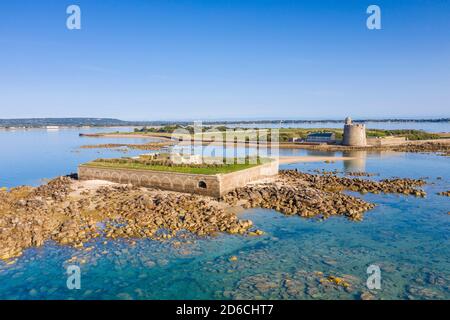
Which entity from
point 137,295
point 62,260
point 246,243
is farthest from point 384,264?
point 62,260

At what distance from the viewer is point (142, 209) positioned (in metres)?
23.1

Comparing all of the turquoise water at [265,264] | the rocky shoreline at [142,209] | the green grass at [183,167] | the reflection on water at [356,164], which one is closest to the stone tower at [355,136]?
the reflection on water at [356,164]

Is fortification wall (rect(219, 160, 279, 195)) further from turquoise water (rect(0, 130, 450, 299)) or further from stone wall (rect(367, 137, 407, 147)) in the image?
stone wall (rect(367, 137, 407, 147))

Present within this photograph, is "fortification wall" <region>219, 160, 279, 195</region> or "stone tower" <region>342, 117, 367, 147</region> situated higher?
"stone tower" <region>342, 117, 367, 147</region>

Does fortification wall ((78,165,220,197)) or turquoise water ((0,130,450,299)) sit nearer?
turquoise water ((0,130,450,299))

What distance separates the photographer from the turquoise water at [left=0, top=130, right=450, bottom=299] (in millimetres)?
13562

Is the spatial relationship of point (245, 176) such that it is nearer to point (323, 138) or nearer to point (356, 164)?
point (356, 164)

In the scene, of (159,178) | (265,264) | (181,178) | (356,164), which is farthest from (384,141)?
(265,264)

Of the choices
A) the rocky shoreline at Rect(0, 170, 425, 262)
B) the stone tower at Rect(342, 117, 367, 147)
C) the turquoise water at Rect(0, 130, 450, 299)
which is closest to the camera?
the turquoise water at Rect(0, 130, 450, 299)

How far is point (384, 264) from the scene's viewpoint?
15820 mm

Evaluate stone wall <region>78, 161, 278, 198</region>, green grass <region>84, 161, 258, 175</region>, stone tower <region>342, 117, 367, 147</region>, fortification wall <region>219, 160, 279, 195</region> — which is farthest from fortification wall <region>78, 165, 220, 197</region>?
stone tower <region>342, 117, 367, 147</region>

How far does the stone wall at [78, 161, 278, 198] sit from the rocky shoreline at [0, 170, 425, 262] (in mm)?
808

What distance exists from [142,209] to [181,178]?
5.60 metres

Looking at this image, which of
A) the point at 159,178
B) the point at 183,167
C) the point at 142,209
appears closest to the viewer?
the point at 142,209
